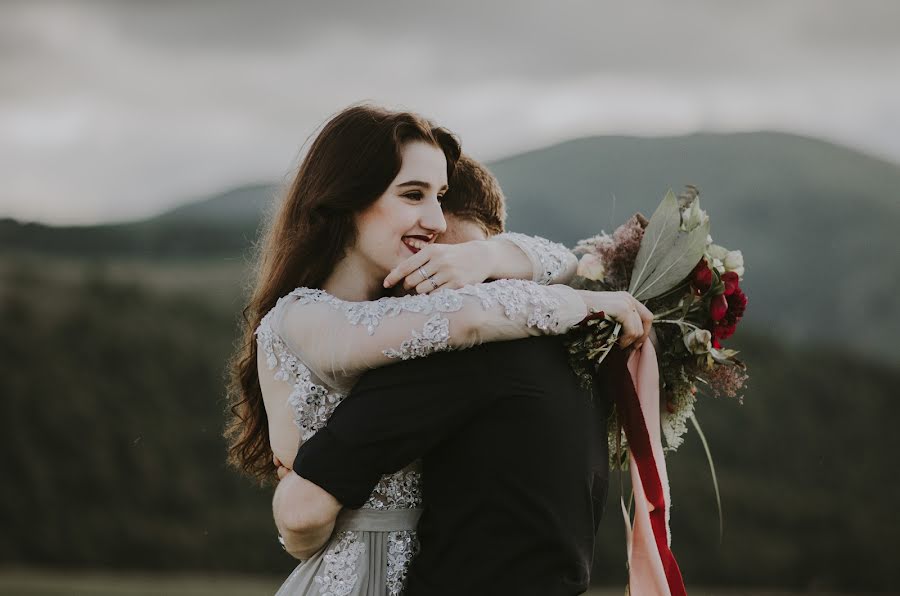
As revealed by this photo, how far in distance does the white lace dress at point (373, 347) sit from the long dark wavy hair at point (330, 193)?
26 centimetres

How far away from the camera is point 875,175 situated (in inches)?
1158

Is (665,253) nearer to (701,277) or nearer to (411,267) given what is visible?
(701,277)

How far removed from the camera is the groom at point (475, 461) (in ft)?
7.80

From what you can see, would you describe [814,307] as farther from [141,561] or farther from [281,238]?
[281,238]

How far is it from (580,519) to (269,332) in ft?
3.37

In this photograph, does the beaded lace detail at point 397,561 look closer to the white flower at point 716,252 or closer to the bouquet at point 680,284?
the bouquet at point 680,284

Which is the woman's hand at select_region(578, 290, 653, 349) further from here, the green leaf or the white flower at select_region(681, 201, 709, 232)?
the white flower at select_region(681, 201, 709, 232)

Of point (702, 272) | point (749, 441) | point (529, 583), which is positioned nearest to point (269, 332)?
point (529, 583)

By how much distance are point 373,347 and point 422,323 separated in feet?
0.48

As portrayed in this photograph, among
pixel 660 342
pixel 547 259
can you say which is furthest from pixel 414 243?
pixel 660 342

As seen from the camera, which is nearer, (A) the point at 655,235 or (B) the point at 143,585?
(A) the point at 655,235

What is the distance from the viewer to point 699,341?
110 inches

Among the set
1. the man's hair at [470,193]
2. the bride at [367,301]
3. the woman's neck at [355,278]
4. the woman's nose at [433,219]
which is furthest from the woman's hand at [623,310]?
the man's hair at [470,193]

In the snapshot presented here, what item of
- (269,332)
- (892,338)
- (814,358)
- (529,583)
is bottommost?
(892,338)
